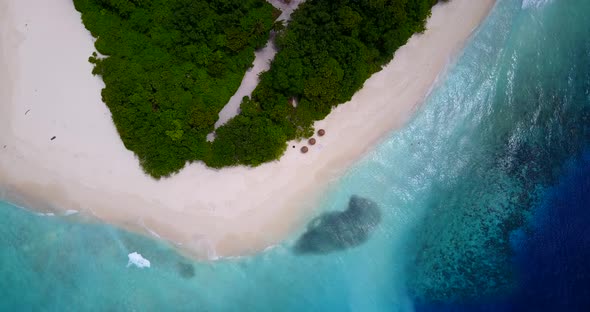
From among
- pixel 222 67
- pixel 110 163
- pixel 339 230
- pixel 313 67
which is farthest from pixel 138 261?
pixel 313 67

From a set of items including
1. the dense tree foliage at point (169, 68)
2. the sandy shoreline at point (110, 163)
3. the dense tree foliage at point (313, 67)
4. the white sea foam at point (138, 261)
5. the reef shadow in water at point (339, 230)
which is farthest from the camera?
the reef shadow in water at point (339, 230)

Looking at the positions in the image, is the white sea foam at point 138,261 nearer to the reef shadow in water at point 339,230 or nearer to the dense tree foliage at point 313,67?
the dense tree foliage at point 313,67

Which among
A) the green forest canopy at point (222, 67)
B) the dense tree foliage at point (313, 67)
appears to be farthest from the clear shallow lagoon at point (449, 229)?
the green forest canopy at point (222, 67)

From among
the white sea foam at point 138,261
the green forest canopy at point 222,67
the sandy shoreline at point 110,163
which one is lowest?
the white sea foam at point 138,261

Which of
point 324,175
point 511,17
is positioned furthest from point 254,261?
point 511,17

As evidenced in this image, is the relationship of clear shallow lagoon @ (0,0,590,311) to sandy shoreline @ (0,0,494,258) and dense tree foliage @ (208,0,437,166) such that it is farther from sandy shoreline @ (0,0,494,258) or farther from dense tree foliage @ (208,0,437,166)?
dense tree foliage @ (208,0,437,166)

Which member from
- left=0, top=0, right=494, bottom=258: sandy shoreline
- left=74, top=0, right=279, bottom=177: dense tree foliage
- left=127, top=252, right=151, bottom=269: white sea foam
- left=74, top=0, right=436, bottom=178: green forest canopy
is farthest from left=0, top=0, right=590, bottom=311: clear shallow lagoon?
left=74, top=0, right=279, bottom=177: dense tree foliage
